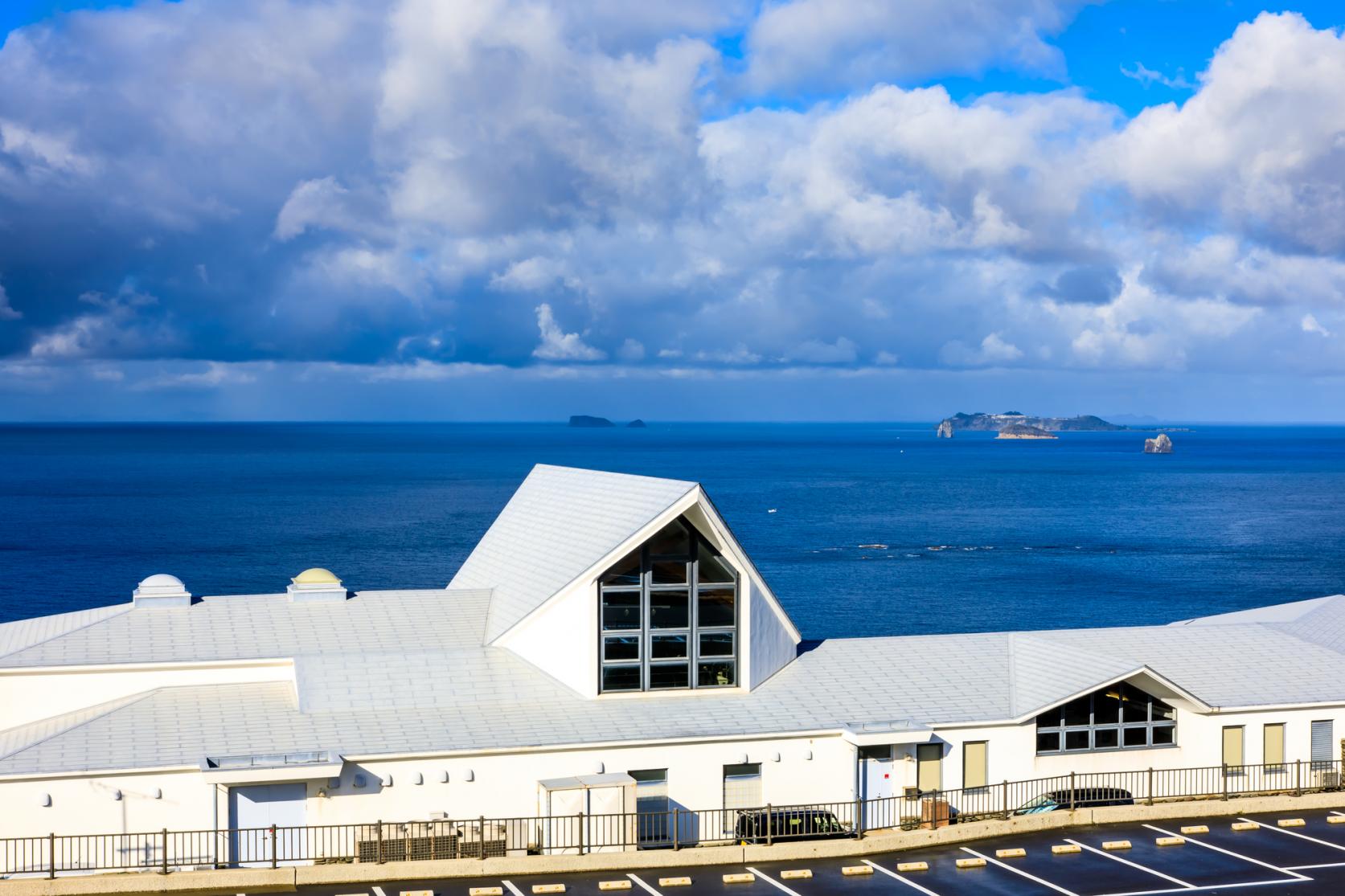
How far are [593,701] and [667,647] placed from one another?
2.53m

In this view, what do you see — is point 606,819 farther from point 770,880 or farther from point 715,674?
point 715,674

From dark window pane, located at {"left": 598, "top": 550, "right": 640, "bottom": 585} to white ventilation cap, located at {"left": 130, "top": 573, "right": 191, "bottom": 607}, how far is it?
15.3m

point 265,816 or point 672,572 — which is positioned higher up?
point 672,572

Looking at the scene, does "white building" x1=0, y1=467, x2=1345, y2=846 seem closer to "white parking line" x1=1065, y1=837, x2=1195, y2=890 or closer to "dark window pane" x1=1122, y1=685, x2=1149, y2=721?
"dark window pane" x1=1122, y1=685, x2=1149, y2=721

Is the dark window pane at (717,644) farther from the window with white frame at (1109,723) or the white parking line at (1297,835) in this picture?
the white parking line at (1297,835)

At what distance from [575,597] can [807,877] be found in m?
10.8

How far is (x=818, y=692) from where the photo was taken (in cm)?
3859

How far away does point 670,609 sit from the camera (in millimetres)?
37781

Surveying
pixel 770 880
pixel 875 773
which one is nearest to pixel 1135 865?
pixel 875 773

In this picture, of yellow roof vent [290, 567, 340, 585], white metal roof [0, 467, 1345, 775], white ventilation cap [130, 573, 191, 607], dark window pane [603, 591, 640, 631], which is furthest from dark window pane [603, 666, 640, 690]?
white ventilation cap [130, 573, 191, 607]

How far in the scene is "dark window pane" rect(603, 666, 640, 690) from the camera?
3738cm

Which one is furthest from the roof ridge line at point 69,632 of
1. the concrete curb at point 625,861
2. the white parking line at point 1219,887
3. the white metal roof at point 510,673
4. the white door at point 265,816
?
the white parking line at point 1219,887

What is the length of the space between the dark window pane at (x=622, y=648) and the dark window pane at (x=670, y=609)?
66 centimetres

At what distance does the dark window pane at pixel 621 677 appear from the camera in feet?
123
